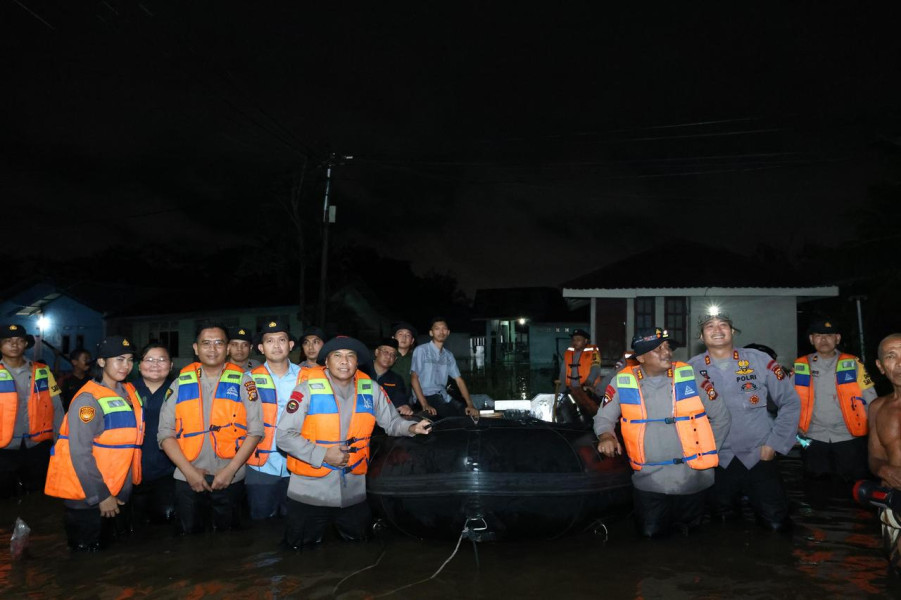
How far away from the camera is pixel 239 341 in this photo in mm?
6301

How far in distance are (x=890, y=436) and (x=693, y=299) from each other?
11975 millimetres

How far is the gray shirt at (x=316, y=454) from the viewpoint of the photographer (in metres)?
4.59

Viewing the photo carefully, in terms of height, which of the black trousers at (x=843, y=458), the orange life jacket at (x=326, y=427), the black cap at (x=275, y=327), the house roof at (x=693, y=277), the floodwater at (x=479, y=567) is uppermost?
the house roof at (x=693, y=277)

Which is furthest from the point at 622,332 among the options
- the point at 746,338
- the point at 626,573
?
the point at 626,573

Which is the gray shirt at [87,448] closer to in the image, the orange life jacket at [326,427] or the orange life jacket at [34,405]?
the orange life jacket at [326,427]

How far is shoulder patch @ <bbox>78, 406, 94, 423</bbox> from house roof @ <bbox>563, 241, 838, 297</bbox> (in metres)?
12.2

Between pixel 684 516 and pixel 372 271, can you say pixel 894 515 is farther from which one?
pixel 372 271

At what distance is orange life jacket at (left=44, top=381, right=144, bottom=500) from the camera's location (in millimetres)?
4621

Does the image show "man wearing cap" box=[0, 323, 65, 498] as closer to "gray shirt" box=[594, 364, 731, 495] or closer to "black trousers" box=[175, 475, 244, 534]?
"black trousers" box=[175, 475, 244, 534]

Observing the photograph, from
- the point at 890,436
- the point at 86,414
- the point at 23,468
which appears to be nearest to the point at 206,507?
the point at 86,414

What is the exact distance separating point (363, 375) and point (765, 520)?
3.50 m

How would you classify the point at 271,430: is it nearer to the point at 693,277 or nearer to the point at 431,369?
the point at 431,369

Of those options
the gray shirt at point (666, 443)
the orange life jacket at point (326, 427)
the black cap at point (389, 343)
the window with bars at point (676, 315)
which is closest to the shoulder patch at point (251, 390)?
the orange life jacket at point (326, 427)

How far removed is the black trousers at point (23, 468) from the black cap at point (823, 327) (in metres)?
8.34
